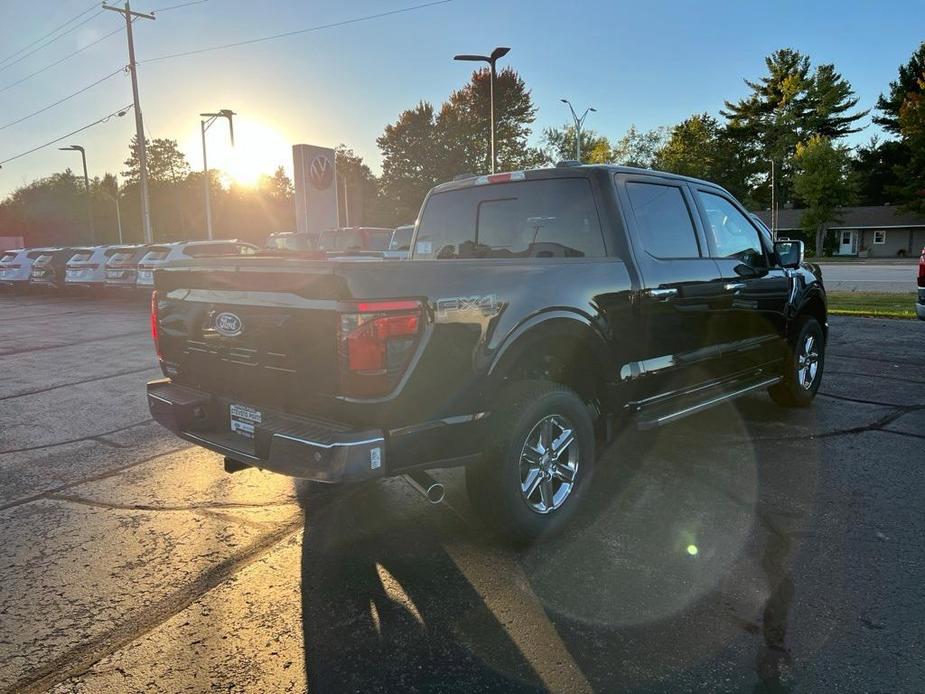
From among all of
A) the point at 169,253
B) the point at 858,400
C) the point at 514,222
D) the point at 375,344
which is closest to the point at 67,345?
the point at 169,253

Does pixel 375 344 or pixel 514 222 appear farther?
pixel 514 222

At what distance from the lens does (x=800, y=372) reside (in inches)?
233

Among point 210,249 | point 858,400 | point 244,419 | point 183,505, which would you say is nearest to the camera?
point 244,419

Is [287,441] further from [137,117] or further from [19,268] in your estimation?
[137,117]

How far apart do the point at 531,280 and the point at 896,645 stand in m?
2.14

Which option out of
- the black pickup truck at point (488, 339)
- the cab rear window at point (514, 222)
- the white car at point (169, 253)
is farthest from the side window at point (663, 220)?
the white car at point (169, 253)

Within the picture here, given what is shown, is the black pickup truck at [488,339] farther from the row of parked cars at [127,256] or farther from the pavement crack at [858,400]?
the row of parked cars at [127,256]

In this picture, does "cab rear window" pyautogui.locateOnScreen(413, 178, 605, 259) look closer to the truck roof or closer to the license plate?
the truck roof

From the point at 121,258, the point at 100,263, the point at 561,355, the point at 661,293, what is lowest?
the point at 561,355

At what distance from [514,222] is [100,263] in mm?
18602

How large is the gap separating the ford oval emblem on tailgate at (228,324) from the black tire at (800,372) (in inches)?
183

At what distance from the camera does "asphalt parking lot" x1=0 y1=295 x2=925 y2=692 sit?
8.11 ft

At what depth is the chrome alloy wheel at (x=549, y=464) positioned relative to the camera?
343cm

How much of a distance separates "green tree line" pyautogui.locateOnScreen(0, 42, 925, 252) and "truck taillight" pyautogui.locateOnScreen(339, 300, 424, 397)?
52251 millimetres
